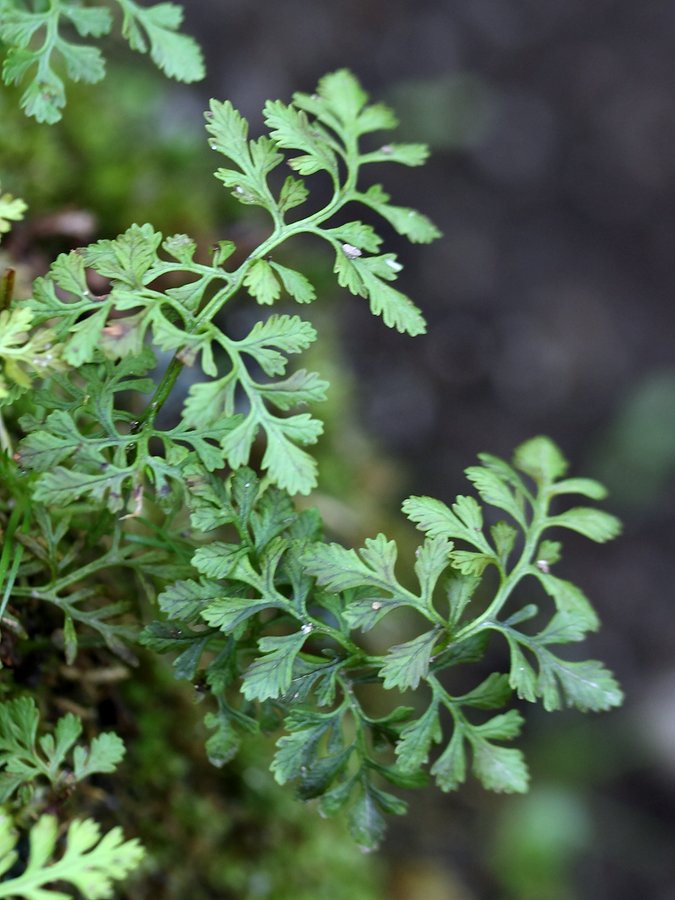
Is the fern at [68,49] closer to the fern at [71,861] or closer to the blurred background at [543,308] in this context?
the fern at [71,861]

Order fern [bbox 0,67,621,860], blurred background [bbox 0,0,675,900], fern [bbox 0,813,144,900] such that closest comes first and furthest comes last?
1. fern [bbox 0,813,144,900]
2. fern [bbox 0,67,621,860]
3. blurred background [bbox 0,0,675,900]

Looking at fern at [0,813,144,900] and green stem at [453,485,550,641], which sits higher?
green stem at [453,485,550,641]

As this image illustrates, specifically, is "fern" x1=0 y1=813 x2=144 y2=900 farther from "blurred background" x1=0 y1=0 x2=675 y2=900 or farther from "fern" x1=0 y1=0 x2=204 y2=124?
"blurred background" x1=0 y1=0 x2=675 y2=900

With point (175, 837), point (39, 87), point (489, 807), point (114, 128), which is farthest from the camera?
point (489, 807)

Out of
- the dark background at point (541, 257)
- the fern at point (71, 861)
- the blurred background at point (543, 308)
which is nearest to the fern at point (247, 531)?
the fern at point (71, 861)

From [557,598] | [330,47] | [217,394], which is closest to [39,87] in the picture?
[217,394]

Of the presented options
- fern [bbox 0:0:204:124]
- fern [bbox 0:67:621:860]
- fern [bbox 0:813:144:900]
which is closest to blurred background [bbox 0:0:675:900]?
fern [bbox 0:0:204:124]

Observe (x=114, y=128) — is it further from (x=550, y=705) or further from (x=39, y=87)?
(x=550, y=705)
